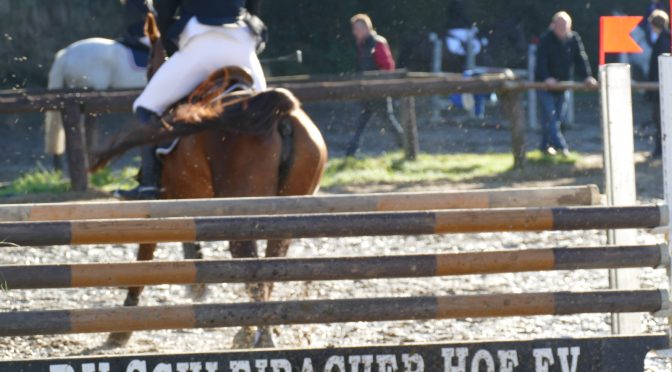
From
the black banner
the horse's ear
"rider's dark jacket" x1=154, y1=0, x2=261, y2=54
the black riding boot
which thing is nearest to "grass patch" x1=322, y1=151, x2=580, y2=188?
the horse's ear

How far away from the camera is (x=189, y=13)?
6.71 m

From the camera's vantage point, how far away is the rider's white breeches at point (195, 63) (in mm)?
6605

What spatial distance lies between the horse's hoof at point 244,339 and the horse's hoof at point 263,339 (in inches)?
3.5

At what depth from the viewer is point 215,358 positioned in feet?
12.9

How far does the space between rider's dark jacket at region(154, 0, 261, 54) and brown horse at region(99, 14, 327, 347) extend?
1.01 feet

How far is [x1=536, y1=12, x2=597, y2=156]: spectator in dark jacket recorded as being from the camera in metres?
15.5

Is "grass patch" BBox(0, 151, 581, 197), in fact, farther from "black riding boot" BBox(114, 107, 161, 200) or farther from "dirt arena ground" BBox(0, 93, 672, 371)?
"black riding boot" BBox(114, 107, 161, 200)

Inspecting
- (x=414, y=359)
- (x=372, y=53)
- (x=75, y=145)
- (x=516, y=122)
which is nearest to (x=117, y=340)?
(x=414, y=359)

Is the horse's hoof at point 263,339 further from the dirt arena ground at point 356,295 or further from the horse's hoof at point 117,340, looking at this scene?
the horse's hoof at point 117,340

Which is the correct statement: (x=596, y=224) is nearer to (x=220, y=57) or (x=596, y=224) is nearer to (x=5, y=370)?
(x=5, y=370)

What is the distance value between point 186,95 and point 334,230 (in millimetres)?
2738

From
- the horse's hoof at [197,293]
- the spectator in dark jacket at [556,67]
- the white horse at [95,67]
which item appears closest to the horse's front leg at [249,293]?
the horse's hoof at [197,293]

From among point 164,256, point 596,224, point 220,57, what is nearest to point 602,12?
point 164,256

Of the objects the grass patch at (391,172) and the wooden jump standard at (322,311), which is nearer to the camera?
the wooden jump standard at (322,311)
